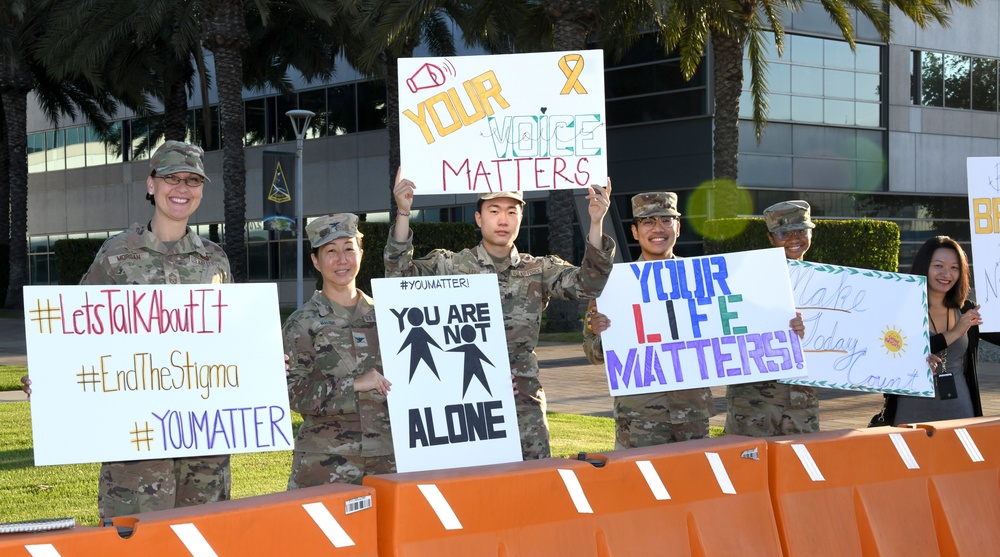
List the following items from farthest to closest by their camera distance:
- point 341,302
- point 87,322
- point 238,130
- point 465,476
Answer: point 238,130
point 341,302
point 87,322
point 465,476

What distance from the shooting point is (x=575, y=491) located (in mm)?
4012

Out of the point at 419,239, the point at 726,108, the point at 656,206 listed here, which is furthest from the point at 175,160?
the point at 419,239

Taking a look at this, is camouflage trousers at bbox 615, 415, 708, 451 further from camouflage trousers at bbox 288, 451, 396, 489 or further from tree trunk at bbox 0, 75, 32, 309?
tree trunk at bbox 0, 75, 32, 309

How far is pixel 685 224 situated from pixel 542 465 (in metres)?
25.1

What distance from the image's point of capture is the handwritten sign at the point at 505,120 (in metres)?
5.18

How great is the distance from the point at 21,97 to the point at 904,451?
32843 millimetres

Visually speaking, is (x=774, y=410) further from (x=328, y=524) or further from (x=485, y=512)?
(x=328, y=524)

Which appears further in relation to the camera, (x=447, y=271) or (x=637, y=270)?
(x=637, y=270)

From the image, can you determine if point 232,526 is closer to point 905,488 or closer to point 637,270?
point 637,270

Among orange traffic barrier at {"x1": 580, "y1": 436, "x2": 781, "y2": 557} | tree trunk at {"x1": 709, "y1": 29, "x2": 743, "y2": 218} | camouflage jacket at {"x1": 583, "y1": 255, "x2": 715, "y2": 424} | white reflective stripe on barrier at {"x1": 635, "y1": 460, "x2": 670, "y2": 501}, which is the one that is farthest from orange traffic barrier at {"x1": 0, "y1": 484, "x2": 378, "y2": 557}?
tree trunk at {"x1": 709, "y1": 29, "x2": 743, "y2": 218}

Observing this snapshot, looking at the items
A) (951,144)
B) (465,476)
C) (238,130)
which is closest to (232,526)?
(465,476)

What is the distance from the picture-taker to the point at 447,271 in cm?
490

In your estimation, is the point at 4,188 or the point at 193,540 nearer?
the point at 193,540

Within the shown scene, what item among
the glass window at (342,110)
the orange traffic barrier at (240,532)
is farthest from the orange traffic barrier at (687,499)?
the glass window at (342,110)
